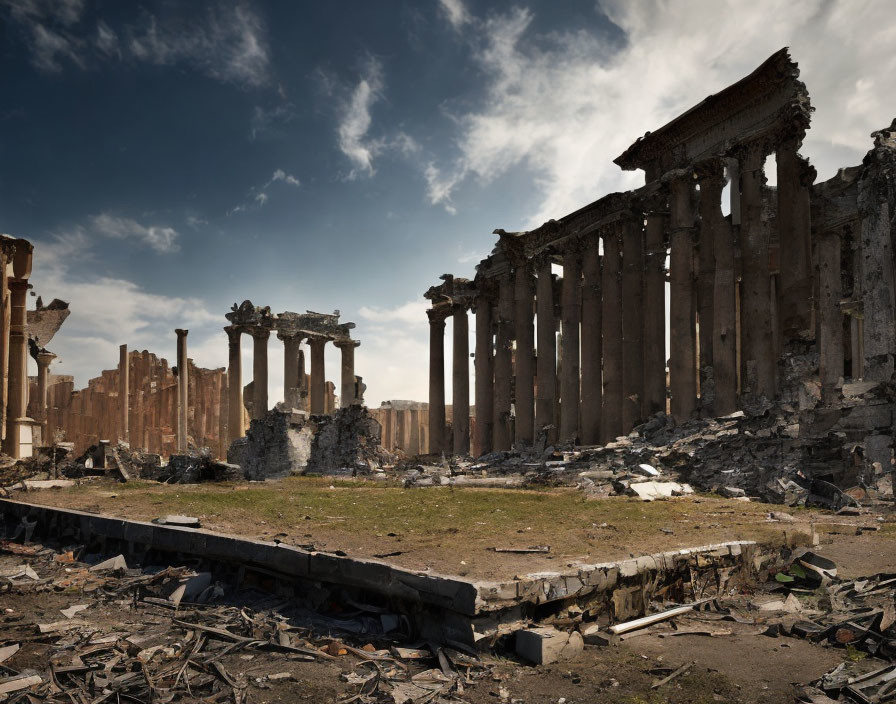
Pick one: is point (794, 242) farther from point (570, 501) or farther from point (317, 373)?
point (317, 373)

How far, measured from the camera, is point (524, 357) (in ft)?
94.8

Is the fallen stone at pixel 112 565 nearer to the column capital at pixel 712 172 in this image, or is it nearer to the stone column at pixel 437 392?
the column capital at pixel 712 172

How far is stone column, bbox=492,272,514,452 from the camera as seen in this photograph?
30.4 meters

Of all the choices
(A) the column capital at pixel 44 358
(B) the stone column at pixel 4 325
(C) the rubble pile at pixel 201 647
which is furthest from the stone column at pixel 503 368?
(C) the rubble pile at pixel 201 647

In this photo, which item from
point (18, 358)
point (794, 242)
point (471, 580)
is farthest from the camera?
point (18, 358)

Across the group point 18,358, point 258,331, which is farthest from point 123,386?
point 18,358

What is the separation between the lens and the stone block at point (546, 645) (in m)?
4.82

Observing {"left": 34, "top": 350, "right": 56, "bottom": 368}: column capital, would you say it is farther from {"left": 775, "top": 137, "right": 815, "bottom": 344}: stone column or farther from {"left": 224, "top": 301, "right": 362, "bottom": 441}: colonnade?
{"left": 775, "top": 137, "right": 815, "bottom": 344}: stone column

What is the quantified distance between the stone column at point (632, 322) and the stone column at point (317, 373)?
67.1 ft

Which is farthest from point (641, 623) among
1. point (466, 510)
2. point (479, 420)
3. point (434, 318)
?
point (434, 318)

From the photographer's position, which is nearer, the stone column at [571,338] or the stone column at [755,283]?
the stone column at [755,283]

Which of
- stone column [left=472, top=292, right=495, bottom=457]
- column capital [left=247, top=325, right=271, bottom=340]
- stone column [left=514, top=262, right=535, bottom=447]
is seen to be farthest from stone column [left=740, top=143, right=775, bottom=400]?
column capital [left=247, top=325, right=271, bottom=340]

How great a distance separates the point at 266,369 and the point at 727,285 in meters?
25.7

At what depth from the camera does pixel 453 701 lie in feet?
13.8
